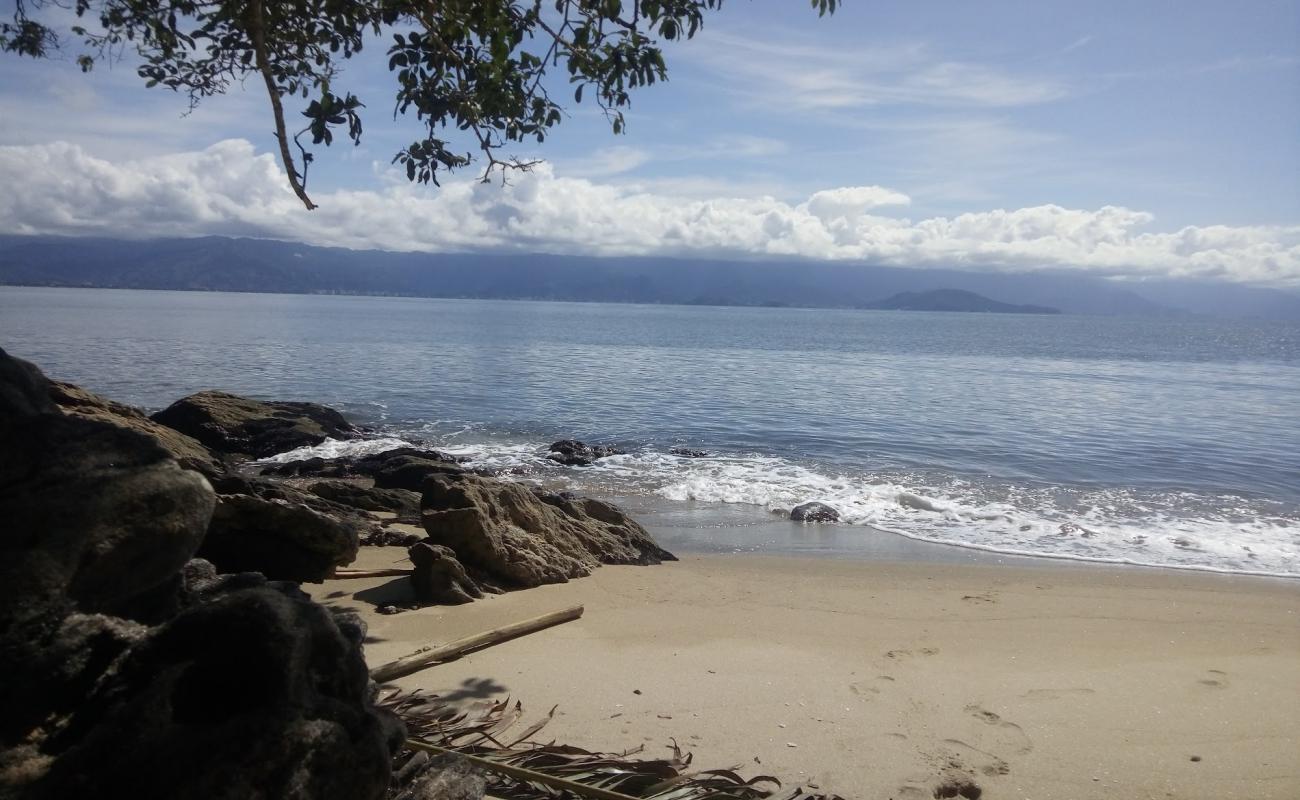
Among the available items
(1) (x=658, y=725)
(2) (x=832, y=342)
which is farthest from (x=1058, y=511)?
(2) (x=832, y=342)

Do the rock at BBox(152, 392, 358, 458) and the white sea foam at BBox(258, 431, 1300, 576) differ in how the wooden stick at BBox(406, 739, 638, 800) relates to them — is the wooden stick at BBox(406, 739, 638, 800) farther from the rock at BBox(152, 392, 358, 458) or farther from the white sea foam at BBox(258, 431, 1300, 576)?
the rock at BBox(152, 392, 358, 458)

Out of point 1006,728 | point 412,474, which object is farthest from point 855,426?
point 1006,728

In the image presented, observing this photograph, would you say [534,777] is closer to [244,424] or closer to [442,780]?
[442,780]

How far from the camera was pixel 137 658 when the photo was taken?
2873 mm

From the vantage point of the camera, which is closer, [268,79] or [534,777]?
[534,777]

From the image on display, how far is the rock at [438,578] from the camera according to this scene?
24.4 ft

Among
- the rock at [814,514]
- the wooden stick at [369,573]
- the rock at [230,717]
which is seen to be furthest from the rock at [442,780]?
the rock at [814,514]

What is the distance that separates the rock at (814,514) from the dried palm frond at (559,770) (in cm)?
960

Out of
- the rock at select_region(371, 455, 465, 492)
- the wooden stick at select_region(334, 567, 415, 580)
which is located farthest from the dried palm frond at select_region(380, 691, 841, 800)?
the rock at select_region(371, 455, 465, 492)

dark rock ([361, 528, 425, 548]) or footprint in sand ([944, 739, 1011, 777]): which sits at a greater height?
footprint in sand ([944, 739, 1011, 777])

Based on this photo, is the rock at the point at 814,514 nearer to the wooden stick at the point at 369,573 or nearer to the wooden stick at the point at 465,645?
the wooden stick at the point at 465,645

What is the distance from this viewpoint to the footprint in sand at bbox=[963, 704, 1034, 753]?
17.0 feet

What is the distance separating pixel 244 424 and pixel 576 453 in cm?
729

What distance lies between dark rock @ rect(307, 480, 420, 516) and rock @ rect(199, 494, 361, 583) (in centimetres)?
575
